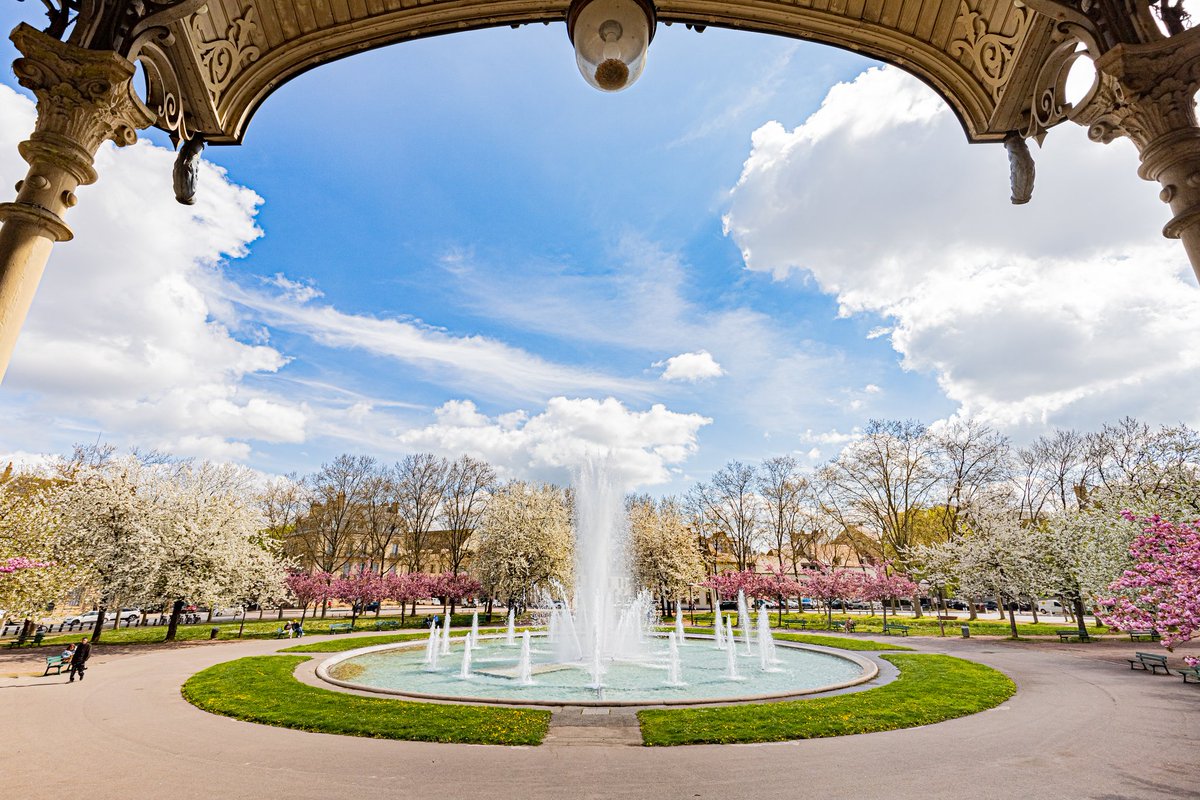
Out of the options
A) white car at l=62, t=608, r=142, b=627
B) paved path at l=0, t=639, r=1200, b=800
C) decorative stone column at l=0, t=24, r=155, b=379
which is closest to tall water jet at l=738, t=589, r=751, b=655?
paved path at l=0, t=639, r=1200, b=800

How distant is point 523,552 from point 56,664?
81.5 ft

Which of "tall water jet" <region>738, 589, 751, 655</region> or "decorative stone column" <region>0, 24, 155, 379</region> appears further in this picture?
"tall water jet" <region>738, 589, 751, 655</region>

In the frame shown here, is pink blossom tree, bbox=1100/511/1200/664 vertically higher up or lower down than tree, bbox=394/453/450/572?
lower down

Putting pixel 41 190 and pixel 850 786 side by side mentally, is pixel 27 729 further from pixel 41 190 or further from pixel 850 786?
pixel 850 786

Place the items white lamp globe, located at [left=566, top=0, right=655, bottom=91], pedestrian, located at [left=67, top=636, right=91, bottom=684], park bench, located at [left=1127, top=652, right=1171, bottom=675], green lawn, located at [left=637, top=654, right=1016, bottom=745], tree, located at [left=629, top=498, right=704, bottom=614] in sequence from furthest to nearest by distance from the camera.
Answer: tree, located at [left=629, top=498, right=704, bottom=614]
park bench, located at [left=1127, top=652, right=1171, bottom=675]
pedestrian, located at [left=67, top=636, right=91, bottom=684]
green lawn, located at [left=637, top=654, right=1016, bottom=745]
white lamp globe, located at [left=566, top=0, right=655, bottom=91]

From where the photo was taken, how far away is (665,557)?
4594cm

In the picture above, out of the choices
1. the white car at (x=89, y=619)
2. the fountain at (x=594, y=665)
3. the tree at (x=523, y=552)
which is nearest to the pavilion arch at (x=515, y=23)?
the fountain at (x=594, y=665)

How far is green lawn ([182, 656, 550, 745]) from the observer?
32.2 feet

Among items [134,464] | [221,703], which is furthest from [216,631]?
[221,703]

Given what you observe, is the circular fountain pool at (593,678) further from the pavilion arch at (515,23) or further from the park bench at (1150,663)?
the pavilion arch at (515,23)

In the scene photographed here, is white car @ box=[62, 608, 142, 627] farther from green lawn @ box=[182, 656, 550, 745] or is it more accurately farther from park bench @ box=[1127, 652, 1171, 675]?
park bench @ box=[1127, 652, 1171, 675]

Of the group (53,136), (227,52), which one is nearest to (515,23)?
(227,52)

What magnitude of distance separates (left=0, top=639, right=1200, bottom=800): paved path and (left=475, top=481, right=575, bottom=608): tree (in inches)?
1080

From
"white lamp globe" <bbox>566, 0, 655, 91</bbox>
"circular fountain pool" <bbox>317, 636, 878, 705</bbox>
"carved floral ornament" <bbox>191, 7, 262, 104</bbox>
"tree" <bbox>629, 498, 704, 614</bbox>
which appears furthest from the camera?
"tree" <bbox>629, 498, 704, 614</bbox>
